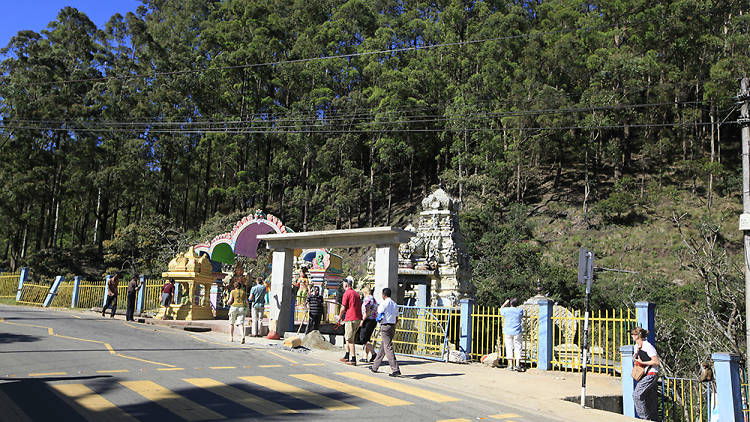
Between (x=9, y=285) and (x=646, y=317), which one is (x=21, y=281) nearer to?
(x=9, y=285)

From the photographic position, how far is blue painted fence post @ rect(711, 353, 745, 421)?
862 cm

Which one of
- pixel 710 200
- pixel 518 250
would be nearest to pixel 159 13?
pixel 518 250

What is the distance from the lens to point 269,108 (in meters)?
50.9

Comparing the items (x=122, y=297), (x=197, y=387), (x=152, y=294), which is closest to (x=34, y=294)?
(x=122, y=297)

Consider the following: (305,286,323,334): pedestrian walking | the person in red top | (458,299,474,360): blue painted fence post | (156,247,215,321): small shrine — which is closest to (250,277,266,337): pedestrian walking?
(305,286,323,334): pedestrian walking

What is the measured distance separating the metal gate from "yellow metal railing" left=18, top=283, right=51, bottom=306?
810 inches

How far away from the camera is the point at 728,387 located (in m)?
8.66

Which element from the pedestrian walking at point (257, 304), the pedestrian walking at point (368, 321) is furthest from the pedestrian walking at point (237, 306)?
the pedestrian walking at point (368, 321)

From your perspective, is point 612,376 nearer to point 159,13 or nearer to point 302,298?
point 302,298

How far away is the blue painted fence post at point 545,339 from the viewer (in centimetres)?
1258

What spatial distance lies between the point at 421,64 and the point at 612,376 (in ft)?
122

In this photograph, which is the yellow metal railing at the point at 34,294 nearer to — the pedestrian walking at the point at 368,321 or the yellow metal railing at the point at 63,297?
the yellow metal railing at the point at 63,297

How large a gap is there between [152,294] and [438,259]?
41.2 feet

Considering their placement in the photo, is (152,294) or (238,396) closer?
(238,396)
